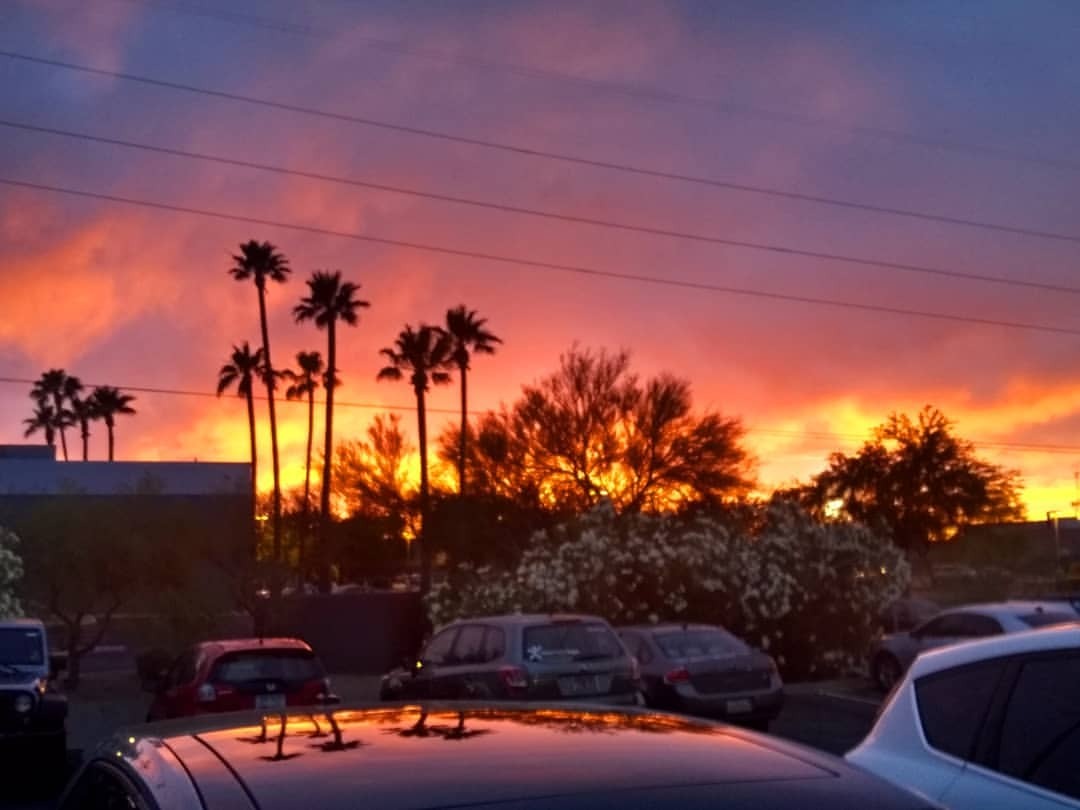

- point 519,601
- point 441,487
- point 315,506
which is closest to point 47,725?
point 519,601

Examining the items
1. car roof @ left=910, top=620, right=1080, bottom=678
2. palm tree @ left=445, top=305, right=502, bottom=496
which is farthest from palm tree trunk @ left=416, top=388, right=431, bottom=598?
car roof @ left=910, top=620, right=1080, bottom=678

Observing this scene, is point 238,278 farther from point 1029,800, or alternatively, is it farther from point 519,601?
point 1029,800

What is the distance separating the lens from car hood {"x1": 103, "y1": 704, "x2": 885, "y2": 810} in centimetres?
Result: 322

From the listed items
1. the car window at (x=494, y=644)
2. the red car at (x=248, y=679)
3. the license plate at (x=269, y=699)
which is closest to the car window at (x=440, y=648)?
the car window at (x=494, y=644)

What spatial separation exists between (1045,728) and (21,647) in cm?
1548

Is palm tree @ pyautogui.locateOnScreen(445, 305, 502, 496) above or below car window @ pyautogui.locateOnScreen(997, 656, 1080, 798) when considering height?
above

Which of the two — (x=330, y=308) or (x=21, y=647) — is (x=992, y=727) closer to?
(x=21, y=647)

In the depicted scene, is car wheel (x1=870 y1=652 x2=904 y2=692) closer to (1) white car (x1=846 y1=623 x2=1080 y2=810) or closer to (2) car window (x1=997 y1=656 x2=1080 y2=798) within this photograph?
(1) white car (x1=846 y1=623 x2=1080 y2=810)

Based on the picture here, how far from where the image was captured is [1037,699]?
18.2ft

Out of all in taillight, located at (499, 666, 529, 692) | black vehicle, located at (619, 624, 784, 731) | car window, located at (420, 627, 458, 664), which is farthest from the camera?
black vehicle, located at (619, 624, 784, 731)

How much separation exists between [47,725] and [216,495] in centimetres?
2543

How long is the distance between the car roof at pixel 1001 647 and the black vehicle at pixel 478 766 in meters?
1.96

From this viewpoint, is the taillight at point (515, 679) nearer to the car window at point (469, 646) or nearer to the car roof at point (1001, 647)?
the car window at point (469, 646)

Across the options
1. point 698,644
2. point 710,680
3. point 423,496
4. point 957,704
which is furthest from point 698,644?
point 423,496
